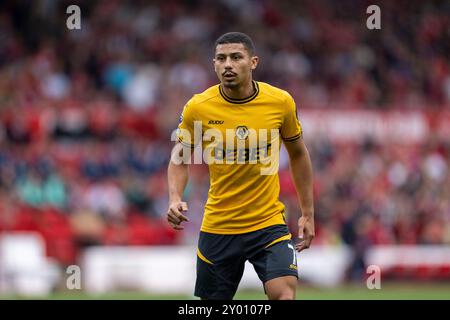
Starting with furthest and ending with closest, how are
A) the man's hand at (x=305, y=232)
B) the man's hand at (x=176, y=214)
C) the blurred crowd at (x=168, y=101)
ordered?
the blurred crowd at (x=168, y=101) → the man's hand at (x=305, y=232) → the man's hand at (x=176, y=214)

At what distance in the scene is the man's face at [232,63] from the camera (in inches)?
312

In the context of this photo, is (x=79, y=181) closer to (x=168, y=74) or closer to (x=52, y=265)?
(x=52, y=265)

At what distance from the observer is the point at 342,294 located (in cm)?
1667

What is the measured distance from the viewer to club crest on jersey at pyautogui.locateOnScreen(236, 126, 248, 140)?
7984 millimetres

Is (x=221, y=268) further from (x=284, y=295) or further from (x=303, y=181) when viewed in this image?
(x=303, y=181)

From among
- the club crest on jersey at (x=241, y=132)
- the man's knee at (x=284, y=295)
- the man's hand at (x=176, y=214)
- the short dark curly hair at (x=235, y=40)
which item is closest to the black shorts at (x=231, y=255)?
the man's knee at (x=284, y=295)

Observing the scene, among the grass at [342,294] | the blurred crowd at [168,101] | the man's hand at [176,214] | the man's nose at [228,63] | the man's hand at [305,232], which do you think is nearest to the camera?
the man's hand at [176,214]

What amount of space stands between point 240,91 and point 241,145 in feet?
1.36

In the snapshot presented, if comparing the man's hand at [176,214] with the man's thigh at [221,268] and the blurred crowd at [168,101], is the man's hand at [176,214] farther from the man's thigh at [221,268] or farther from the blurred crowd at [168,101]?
the blurred crowd at [168,101]

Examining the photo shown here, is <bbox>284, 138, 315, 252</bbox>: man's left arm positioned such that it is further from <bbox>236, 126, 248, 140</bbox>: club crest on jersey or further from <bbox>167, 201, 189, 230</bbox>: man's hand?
<bbox>167, 201, 189, 230</bbox>: man's hand

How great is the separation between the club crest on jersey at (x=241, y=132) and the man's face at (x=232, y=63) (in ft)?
1.03

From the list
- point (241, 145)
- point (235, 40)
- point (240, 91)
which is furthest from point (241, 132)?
point (235, 40)

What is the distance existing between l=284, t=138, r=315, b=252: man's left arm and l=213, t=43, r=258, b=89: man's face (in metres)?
0.66
